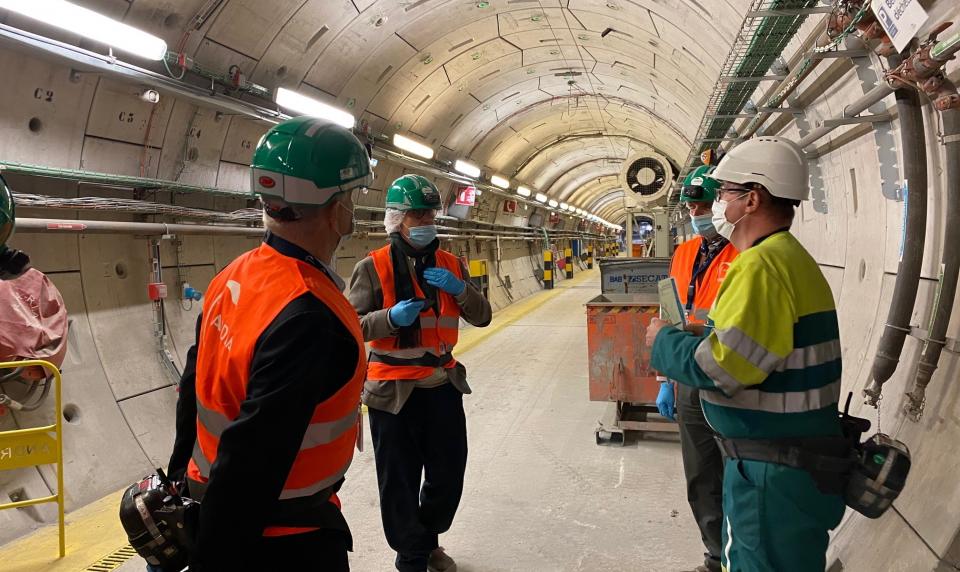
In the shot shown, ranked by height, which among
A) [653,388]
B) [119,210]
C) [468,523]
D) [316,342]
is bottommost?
[468,523]

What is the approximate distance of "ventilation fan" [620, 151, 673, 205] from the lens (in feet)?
34.4

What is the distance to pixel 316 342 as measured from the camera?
4.35 ft

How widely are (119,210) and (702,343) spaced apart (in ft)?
15.4

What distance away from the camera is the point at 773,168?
2.04m

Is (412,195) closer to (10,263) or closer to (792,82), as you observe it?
(10,263)

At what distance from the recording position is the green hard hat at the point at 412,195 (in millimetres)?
3098

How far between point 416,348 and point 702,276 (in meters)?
1.56

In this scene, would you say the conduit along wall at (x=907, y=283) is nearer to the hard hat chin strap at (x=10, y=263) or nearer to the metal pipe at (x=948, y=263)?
the metal pipe at (x=948, y=263)

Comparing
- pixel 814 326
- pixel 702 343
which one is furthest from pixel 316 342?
pixel 814 326

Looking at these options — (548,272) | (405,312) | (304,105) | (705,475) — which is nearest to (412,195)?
(405,312)

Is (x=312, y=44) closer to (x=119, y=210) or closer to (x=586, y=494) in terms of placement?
(x=119, y=210)

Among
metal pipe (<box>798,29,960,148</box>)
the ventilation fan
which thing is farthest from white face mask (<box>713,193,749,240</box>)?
the ventilation fan

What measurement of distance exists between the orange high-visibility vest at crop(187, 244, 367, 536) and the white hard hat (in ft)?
4.65

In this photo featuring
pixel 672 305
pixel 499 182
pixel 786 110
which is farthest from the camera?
pixel 499 182
